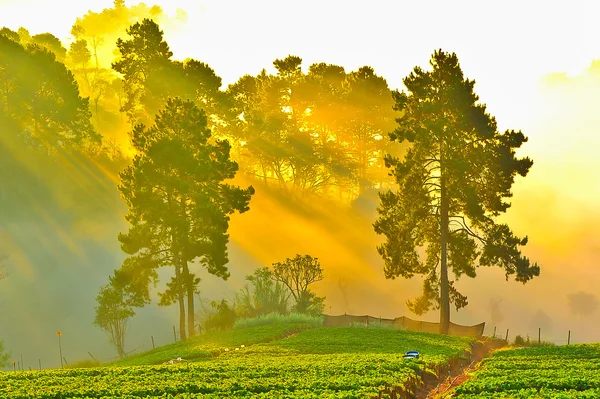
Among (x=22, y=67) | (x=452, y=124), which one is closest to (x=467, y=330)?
(x=452, y=124)

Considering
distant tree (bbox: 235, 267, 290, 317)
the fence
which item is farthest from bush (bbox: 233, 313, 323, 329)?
distant tree (bbox: 235, 267, 290, 317)

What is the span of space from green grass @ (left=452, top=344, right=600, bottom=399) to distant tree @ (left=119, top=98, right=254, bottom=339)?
27350mm

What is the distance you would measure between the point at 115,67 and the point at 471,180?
170 feet

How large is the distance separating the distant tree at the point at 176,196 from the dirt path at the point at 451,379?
854 inches

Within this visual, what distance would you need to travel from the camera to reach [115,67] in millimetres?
87938

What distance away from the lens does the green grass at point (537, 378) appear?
72.8 ft

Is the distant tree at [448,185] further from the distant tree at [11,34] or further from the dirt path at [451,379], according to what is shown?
the distant tree at [11,34]

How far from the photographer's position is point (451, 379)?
100 ft

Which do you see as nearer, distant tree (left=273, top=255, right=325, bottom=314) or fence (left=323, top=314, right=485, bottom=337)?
fence (left=323, top=314, right=485, bottom=337)

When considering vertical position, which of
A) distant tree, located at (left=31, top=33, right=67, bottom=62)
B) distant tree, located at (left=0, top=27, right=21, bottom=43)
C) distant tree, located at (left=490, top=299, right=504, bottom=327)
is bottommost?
distant tree, located at (left=490, top=299, right=504, bottom=327)

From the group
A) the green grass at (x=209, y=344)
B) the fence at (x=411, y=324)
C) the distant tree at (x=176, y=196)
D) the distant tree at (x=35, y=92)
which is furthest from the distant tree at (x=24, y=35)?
the green grass at (x=209, y=344)

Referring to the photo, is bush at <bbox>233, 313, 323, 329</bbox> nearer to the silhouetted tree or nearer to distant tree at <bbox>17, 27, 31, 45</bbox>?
the silhouetted tree

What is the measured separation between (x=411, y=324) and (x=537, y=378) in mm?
30045

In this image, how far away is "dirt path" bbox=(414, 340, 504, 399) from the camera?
87.5 feet
